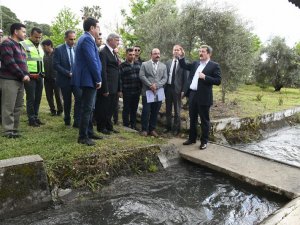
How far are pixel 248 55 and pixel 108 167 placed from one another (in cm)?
811

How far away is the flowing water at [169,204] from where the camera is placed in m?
3.86

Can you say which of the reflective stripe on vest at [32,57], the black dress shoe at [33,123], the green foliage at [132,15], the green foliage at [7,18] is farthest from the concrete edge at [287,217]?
the green foliage at [7,18]

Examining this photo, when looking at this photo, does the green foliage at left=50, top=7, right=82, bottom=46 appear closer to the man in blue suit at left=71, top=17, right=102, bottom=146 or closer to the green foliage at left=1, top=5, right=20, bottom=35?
the green foliage at left=1, top=5, right=20, bottom=35

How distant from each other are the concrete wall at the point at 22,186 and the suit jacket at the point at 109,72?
2222mm

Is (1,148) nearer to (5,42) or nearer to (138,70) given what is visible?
(5,42)

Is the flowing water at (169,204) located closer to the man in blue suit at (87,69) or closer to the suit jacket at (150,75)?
the man in blue suit at (87,69)

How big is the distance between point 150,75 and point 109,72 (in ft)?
3.46

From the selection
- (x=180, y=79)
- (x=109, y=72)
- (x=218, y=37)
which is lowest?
(x=180, y=79)

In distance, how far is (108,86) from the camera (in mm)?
6316

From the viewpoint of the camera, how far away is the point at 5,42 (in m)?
5.32

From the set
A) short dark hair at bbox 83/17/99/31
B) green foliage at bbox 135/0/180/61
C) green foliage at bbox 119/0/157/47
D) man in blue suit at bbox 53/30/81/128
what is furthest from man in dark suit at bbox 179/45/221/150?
green foliage at bbox 119/0/157/47

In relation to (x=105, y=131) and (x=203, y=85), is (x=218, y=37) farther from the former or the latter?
(x=105, y=131)

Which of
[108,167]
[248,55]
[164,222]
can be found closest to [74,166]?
[108,167]

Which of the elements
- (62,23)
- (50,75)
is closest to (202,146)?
(50,75)
